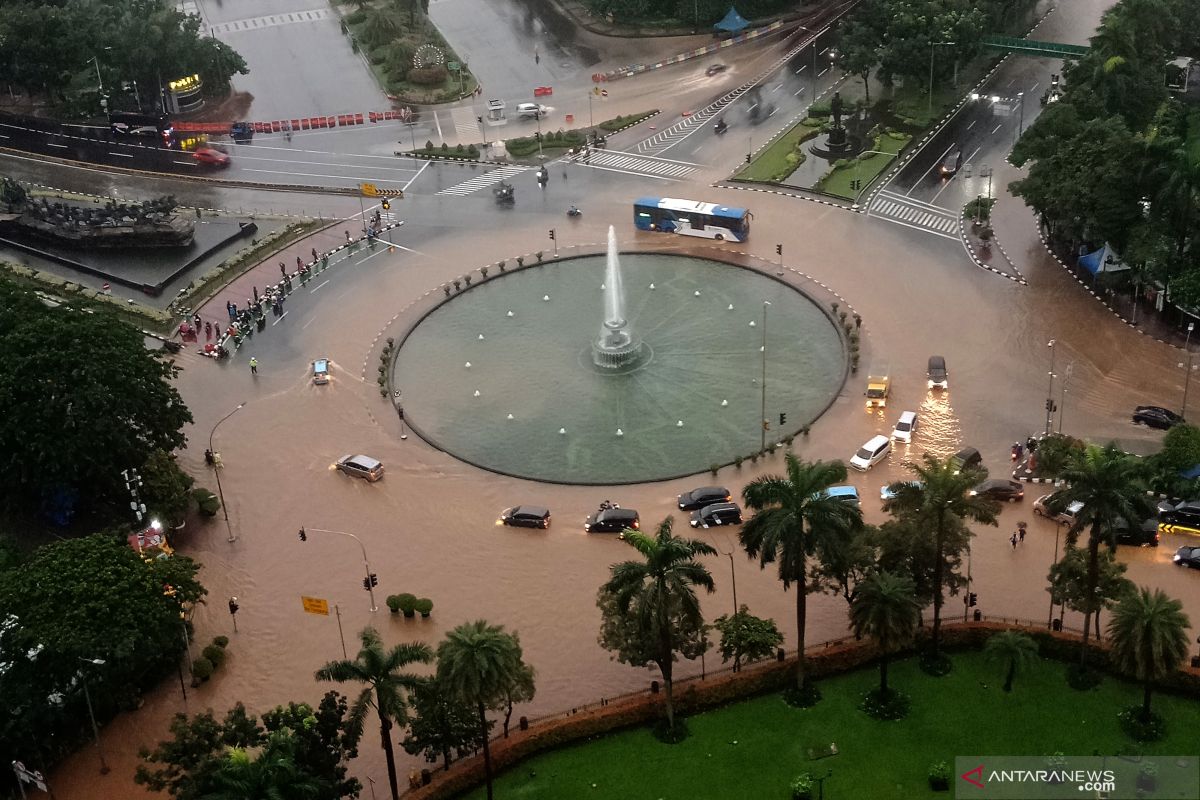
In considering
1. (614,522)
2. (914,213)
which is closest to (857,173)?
(914,213)

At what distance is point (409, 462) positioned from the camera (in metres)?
97.1

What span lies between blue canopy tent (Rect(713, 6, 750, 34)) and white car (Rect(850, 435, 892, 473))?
294ft

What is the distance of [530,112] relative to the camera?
153500 mm

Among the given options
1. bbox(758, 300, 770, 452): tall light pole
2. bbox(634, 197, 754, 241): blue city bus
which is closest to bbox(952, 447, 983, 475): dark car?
bbox(758, 300, 770, 452): tall light pole

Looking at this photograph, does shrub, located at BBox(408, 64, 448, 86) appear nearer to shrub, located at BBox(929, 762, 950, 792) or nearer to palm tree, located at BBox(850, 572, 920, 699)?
palm tree, located at BBox(850, 572, 920, 699)

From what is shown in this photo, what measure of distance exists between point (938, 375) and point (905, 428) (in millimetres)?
7428

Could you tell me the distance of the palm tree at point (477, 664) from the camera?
207 ft

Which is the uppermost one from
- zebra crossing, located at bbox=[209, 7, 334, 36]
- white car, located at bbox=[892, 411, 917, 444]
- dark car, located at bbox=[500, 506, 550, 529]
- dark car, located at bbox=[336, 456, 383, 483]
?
zebra crossing, located at bbox=[209, 7, 334, 36]

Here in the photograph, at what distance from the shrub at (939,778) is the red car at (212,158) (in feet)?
357

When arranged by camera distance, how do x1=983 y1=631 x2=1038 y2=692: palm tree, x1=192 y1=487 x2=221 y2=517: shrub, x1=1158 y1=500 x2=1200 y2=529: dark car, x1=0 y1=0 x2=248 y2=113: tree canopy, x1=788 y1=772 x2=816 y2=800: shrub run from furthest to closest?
x1=0 y1=0 x2=248 y2=113: tree canopy, x1=192 y1=487 x2=221 y2=517: shrub, x1=1158 y1=500 x2=1200 y2=529: dark car, x1=983 y1=631 x2=1038 y2=692: palm tree, x1=788 y1=772 x2=816 y2=800: shrub

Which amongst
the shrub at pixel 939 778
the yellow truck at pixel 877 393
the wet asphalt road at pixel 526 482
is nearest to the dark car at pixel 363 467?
the wet asphalt road at pixel 526 482

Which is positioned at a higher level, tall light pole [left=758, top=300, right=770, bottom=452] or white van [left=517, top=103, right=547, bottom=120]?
white van [left=517, top=103, right=547, bottom=120]

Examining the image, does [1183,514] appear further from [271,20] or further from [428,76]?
[271,20]

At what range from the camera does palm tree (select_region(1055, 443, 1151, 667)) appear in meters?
67.1
